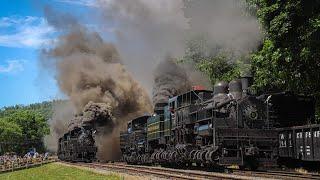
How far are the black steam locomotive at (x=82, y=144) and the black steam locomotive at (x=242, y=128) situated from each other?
1739 centimetres

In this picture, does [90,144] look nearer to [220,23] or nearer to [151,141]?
[151,141]

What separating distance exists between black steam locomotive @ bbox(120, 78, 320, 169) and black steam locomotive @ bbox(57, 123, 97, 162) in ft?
57.1

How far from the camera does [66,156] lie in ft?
148

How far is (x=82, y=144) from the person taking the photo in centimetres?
4091

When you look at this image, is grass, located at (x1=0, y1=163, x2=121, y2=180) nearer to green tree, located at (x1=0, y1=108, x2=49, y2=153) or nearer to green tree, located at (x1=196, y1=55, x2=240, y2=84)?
green tree, located at (x1=196, y1=55, x2=240, y2=84)

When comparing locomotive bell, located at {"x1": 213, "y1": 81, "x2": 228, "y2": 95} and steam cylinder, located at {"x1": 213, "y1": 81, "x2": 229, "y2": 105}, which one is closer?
steam cylinder, located at {"x1": 213, "y1": 81, "x2": 229, "y2": 105}

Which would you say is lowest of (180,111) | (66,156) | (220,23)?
(66,156)

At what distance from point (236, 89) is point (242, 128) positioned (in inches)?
73.0

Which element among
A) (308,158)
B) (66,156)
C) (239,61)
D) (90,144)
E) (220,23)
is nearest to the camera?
(308,158)

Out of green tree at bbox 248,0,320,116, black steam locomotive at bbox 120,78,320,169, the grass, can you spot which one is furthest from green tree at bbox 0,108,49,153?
green tree at bbox 248,0,320,116

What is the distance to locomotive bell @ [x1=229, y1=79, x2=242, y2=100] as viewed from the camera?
70.1ft

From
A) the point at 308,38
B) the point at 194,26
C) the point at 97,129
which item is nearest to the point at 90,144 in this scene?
the point at 97,129

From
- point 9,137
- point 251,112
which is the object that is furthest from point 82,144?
point 9,137

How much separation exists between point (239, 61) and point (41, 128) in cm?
9260
